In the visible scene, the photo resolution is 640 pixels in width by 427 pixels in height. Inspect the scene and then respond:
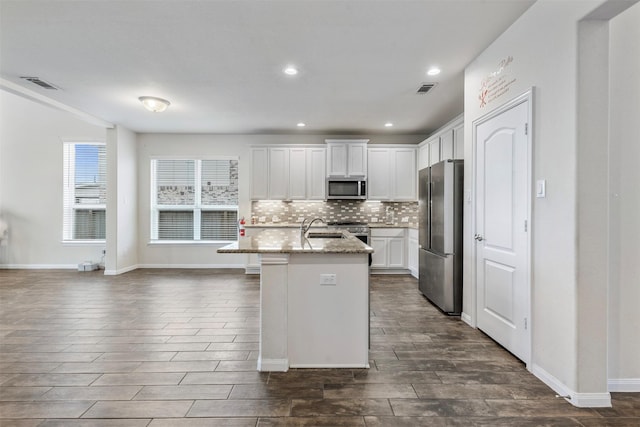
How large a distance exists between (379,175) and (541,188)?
396 centimetres

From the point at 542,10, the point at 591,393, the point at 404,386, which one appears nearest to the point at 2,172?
the point at 404,386

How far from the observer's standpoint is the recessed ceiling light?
340 centimetres

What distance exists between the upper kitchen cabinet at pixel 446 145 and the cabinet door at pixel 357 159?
1.06 metres

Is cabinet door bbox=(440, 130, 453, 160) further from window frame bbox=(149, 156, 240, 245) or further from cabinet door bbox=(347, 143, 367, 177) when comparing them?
window frame bbox=(149, 156, 240, 245)

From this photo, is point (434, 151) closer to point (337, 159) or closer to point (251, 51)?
point (337, 159)

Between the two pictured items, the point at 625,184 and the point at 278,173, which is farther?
the point at 278,173

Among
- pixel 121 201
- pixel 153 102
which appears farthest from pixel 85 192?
pixel 153 102

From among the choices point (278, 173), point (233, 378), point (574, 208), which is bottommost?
point (233, 378)

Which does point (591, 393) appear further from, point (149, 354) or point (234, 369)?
point (149, 354)

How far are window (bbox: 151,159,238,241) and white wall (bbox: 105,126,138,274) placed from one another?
1.38 feet

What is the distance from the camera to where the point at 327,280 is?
2.42 m

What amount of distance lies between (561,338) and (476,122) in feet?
6.86

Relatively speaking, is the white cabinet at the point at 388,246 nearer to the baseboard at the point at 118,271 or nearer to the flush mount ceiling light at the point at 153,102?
the flush mount ceiling light at the point at 153,102

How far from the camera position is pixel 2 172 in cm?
618
